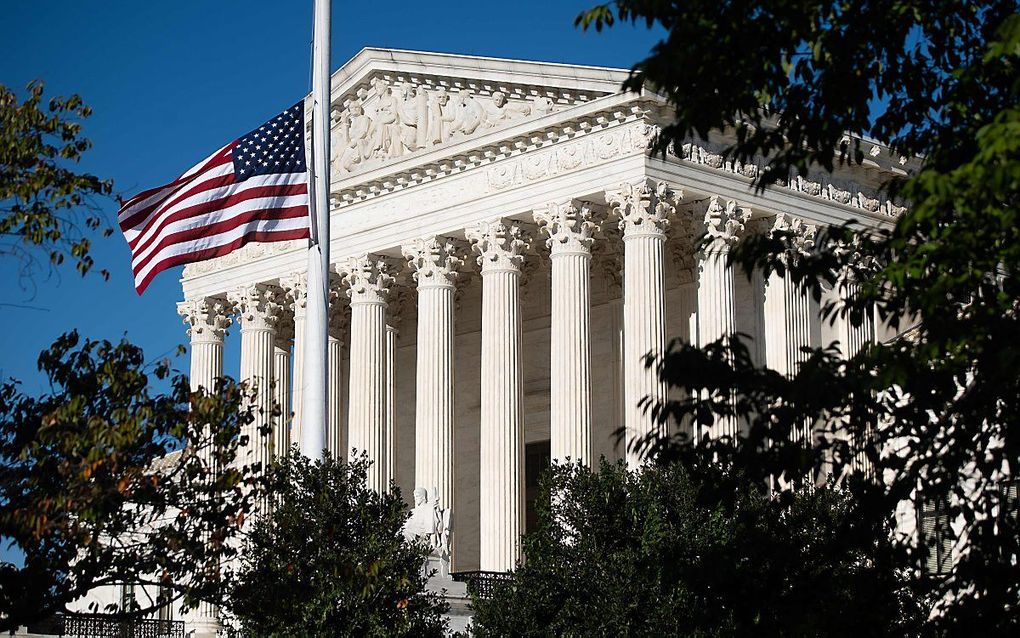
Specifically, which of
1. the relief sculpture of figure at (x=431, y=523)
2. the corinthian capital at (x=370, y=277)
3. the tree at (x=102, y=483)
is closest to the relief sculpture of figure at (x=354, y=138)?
the corinthian capital at (x=370, y=277)

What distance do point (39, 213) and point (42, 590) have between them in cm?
445

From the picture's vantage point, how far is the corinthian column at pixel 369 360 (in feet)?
141

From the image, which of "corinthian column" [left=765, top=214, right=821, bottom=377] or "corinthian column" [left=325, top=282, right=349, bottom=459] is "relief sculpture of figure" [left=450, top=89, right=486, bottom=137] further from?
"corinthian column" [left=765, top=214, right=821, bottom=377]

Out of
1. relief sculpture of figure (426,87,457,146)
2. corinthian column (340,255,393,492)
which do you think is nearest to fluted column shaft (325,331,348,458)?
corinthian column (340,255,393,492)

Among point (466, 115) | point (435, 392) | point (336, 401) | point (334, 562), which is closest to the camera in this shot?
point (334, 562)

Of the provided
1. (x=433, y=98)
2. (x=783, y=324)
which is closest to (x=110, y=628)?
(x=433, y=98)

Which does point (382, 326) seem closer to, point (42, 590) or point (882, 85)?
point (42, 590)

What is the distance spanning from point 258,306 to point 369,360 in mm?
5695

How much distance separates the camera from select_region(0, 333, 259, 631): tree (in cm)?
1808

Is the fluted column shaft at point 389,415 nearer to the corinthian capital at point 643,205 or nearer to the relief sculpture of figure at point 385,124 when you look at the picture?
the relief sculpture of figure at point 385,124

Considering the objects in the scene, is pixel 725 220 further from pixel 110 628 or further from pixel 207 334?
pixel 110 628

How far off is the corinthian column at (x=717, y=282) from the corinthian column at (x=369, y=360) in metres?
9.91

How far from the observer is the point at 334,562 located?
23.0 meters

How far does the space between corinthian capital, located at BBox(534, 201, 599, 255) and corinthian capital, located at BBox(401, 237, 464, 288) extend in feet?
13.3
